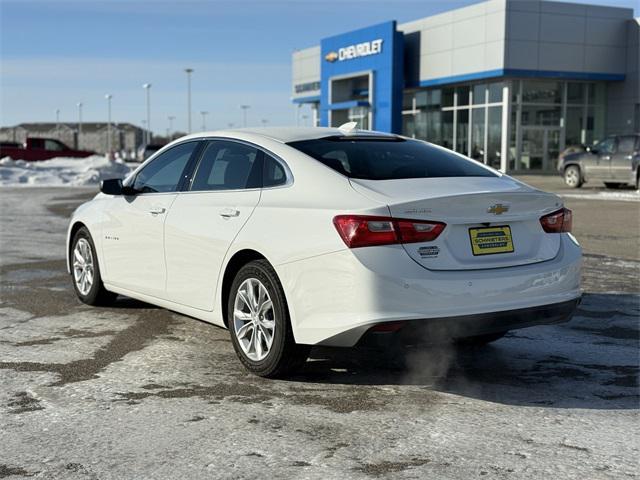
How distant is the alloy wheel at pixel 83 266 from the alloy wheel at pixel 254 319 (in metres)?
Answer: 2.57

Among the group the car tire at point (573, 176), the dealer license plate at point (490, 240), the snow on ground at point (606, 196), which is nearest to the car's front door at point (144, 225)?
the dealer license plate at point (490, 240)

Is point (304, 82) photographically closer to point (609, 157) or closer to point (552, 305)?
point (609, 157)

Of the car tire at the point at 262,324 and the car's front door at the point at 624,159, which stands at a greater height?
the car's front door at the point at 624,159

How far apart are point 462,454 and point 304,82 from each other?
196ft

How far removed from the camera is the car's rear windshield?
5098 millimetres

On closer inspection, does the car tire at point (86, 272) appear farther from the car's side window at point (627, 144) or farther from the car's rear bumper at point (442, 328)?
the car's side window at point (627, 144)

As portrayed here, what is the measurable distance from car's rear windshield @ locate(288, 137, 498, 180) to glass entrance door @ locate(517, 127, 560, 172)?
122ft

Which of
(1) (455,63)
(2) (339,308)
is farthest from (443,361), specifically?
(1) (455,63)

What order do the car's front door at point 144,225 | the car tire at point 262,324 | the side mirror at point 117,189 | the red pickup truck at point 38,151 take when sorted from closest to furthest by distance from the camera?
the car tire at point 262,324, the car's front door at point 144,225, the side mirror at point 117,189, the red pickup truck at point 38,151

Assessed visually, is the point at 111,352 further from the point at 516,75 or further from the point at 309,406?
the point at 516,75

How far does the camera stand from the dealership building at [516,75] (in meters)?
39.8

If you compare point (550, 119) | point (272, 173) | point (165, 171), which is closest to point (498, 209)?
point (272, 173)

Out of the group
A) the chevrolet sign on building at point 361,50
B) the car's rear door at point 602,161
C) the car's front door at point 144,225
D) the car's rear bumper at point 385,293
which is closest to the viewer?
the car's rear bumper at point 385,293

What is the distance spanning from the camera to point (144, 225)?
637 cm
